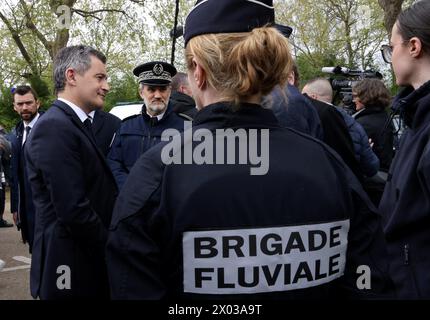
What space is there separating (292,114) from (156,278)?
5.88 feet

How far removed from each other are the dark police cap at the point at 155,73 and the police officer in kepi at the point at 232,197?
2696 mm

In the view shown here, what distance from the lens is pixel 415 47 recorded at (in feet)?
6.74

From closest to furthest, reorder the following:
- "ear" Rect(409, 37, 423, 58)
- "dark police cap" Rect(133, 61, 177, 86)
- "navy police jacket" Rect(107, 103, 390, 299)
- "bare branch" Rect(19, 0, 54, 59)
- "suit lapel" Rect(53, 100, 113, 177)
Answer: "navy police jacket" Rect(107, 103, 390, 299) < "ear" Rect(409, 37, 423, 58) < "suit lapel" Rect(53, 100, 113, 177) < "dark police cap" Rect(133, 61, 177, 86) < "bare branch" Rect(19, 0, 54, 59)

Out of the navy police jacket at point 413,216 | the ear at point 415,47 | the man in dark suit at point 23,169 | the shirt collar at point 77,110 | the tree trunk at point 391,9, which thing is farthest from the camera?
the tree trunk at point 391,9

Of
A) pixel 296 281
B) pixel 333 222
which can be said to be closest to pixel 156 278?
pixel 296 281

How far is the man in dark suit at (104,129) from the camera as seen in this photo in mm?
4312

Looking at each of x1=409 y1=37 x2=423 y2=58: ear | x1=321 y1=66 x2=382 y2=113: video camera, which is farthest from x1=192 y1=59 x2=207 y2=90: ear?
x1=321 y1=66 x2=382 y2=113: video camera

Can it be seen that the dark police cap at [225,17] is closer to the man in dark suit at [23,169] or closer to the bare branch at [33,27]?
the man in dark suit at [23,169]

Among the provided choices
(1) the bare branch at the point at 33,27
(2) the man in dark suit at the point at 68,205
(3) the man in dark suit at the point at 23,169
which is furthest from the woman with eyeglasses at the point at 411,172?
(1) the bare branch at the point at 33,27

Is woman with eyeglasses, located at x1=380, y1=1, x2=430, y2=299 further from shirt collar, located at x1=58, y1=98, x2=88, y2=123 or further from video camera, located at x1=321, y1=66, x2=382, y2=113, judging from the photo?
video camera, located at x1=321, y1=66, x2=382, y2=113

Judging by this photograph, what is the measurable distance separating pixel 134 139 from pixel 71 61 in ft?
3.48

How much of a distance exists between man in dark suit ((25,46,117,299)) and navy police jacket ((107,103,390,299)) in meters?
1.10

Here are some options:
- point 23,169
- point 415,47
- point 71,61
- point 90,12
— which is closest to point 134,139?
point 23,169

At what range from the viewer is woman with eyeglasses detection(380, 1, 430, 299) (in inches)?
73.6
